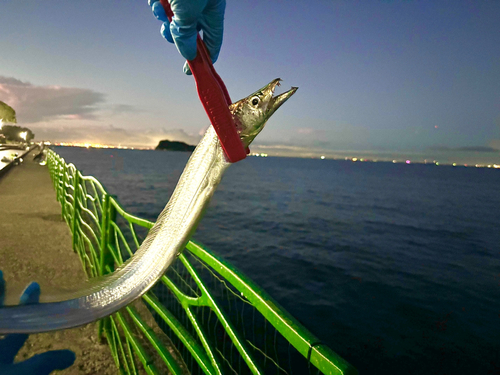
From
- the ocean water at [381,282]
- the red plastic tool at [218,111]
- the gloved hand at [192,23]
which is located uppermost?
the gloved hand at [192,23]

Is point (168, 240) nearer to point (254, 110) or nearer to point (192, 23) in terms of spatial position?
point (254, 110)

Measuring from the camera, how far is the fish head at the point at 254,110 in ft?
3.29

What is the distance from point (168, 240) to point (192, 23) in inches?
29.9

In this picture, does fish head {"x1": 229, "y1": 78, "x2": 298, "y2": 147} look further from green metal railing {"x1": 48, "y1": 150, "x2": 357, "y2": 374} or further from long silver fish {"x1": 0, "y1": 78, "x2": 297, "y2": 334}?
green metal railing {"x1": 48, "y1": 150, "x2": 357, "y2": 374}

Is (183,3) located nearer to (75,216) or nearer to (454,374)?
(75,216)

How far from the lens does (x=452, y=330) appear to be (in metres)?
8.77

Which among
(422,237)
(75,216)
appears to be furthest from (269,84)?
(422,237)

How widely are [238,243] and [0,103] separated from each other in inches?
1441

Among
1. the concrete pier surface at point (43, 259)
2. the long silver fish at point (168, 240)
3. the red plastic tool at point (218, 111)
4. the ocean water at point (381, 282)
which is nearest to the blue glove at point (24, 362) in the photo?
the concrete pier surface at point (43, 259)

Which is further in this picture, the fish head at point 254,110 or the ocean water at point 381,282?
the ocean water at point 381,282

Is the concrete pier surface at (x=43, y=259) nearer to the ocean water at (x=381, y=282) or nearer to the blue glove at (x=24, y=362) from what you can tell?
the blue glove at (x=24, y=362)

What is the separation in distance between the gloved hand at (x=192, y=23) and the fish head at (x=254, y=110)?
0.24 m

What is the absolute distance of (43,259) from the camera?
5.15m

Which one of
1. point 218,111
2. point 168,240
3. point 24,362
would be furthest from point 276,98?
point 24,362
